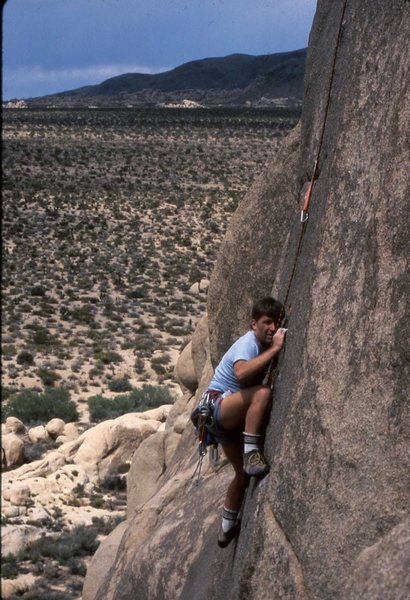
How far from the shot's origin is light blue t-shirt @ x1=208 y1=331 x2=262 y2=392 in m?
5.95

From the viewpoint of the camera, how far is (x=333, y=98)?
6008 mm

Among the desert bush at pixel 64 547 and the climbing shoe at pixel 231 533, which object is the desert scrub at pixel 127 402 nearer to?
the desert bush at pixel 64 547

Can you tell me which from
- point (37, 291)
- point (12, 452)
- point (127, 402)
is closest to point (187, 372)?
point (12, 452)

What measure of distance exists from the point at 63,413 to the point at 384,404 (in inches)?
601

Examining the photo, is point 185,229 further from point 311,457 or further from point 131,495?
point 311,457

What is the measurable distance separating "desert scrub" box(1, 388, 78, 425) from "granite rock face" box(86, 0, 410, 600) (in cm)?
1309

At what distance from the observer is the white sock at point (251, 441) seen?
5.75m

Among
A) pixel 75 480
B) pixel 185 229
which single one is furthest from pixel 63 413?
pixel 185 229

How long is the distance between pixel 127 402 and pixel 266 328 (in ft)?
47.7

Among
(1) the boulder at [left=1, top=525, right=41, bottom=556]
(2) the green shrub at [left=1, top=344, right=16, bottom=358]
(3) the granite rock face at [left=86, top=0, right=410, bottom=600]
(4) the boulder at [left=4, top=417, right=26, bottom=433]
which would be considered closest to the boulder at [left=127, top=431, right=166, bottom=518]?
(1) the boulder at [left=1, top=525, right=41, bottom=556]

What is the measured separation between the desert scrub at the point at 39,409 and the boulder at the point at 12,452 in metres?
2.63

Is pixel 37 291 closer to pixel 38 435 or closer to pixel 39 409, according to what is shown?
pixel 39 409

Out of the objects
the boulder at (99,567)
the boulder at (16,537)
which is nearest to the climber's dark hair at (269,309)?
→ the boulder at (99,567)

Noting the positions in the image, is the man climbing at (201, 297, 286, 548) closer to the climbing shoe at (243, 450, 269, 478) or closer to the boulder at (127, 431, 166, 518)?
the climbing shoe at (243, 450, 269, 478)
